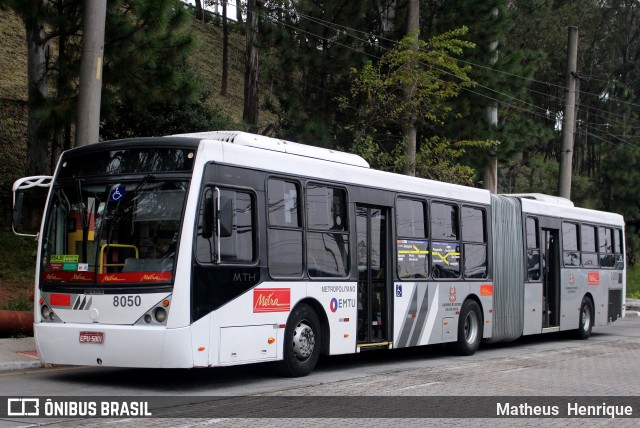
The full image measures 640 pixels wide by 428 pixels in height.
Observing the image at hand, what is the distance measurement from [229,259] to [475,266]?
7650 mm

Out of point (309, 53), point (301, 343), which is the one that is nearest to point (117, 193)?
point (301, 343)

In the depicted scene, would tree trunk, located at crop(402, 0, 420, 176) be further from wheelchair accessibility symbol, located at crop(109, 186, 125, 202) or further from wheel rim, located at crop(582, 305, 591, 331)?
wheelchair accessibility symbol, located at crop(109, 186, 125, 202)

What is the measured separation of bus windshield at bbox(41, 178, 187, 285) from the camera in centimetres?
1146

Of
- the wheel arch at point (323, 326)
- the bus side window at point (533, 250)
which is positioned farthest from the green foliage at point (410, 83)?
the wheel arch at point (323, 326)

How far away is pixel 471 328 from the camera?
18.3m

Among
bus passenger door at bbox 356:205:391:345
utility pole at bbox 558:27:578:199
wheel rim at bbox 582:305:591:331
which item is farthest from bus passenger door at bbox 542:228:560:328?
utility pole at bbox 558:27:578:199

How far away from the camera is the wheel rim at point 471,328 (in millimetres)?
18188

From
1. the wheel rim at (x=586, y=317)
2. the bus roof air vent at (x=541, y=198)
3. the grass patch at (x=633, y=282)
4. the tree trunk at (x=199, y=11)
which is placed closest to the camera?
the bus roof air vent at (x=541, y=198)

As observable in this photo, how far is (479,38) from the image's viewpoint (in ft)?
93.0

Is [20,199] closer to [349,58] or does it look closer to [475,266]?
[475,266]

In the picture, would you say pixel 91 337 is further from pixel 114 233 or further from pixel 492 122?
pixel 492 122

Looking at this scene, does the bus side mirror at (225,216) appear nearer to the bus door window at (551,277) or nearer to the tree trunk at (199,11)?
the bus door window at (551,277)

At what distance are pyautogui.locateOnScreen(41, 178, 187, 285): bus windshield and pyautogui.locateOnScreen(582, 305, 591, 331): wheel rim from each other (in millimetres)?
14283

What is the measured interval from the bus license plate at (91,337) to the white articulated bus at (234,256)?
2cm
